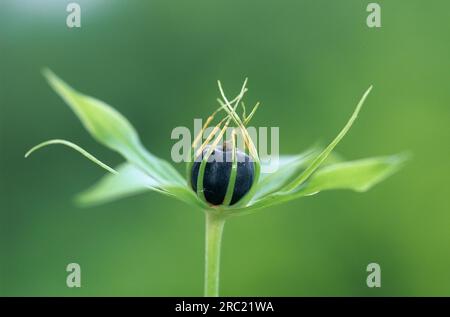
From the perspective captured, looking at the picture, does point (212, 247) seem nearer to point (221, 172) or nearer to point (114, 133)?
point (221, 172)

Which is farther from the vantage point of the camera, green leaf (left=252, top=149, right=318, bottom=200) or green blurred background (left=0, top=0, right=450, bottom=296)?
green blurred background (left=0, top=0, right=450, bottom=296)

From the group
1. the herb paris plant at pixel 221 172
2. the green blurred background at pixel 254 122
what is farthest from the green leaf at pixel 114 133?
the green blurred background at pixel 254 122

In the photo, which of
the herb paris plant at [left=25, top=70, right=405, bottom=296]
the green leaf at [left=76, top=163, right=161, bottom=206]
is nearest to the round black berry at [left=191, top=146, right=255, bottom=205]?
the herb paris plant at [left=25, top=70, right=405, bottom=296]

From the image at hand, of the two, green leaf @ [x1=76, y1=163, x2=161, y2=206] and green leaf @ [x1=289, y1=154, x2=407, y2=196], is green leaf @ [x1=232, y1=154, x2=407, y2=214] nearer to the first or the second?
green leaf @ [x1=289, y1=154, x2=407, y2=196]

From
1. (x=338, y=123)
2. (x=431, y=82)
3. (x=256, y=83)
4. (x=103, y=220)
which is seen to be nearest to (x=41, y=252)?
(x=103, y=220)

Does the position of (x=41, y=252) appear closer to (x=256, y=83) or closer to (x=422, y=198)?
(x=256, y=83)

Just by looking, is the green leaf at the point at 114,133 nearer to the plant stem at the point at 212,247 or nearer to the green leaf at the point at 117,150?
the green leaf at the point at 117,150

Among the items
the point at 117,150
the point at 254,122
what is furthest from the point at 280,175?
the point at 254,122
